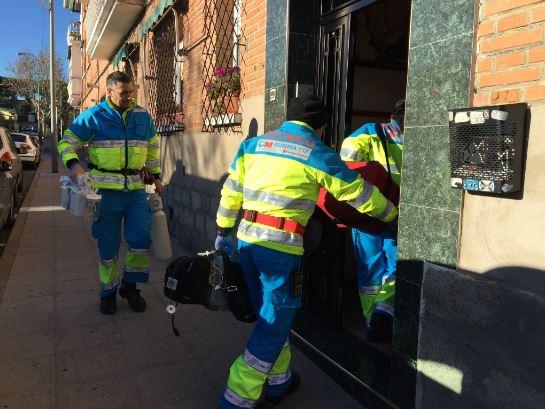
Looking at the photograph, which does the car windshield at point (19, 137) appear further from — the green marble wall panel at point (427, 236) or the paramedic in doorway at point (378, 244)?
the green marble wall panel at point (427, 236)

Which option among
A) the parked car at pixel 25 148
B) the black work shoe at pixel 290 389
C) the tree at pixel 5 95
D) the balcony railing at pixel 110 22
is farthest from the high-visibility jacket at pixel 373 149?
the tree at pixel 5 95

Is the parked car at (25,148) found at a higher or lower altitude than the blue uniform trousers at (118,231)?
higher

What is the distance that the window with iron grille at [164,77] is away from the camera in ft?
23.6

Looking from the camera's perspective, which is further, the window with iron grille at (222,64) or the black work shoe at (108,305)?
the window with iron grille at (222,64)

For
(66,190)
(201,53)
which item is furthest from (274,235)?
(201,53)

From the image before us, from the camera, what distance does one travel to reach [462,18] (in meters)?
2.18

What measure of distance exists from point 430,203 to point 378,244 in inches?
44.1

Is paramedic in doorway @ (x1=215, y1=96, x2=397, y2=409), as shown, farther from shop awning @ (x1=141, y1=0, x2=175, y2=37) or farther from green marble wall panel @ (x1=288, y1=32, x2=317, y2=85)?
shop awning @ (x1=141, y1=0, x2=175, y2=37)

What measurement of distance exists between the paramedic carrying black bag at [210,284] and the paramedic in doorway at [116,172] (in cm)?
169

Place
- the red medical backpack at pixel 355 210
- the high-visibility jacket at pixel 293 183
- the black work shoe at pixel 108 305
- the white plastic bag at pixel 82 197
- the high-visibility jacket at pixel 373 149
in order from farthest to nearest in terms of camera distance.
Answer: the black work shoe at pixel 108 305
the white plastic bag at pixel 82 197
the high-visibility jacket at pixel 373 149
the red medical backpack at pixel 355 210
the high-visibility jacket at pixel 293 183

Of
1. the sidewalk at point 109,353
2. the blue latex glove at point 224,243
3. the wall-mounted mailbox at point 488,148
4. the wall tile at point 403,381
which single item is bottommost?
the sidewalk at point 109,353

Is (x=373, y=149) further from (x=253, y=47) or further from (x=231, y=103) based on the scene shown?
(x=231, y=103)

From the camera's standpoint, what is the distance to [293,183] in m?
2.47

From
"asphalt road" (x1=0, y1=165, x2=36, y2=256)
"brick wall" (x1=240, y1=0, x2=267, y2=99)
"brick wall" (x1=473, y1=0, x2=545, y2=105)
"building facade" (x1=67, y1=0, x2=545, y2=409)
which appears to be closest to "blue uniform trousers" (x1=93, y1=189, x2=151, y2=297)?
"building facade" (x1=67, y1=0, x2=545, y2=409)
